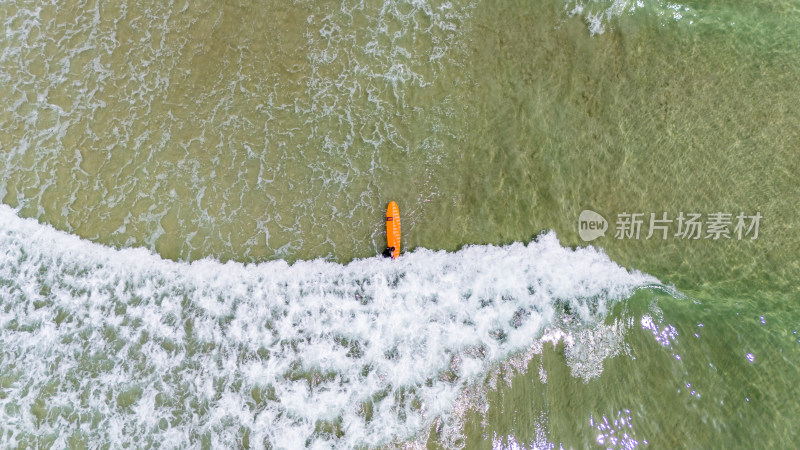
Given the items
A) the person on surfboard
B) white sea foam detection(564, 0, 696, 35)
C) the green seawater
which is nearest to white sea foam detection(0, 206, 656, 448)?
the person on surfboard

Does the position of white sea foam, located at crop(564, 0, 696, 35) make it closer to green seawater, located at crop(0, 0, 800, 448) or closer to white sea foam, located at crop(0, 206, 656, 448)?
green seawater, located at crop(0, 0, 800, 448)

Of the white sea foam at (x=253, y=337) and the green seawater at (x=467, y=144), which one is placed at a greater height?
the green seawater at (x=467, y=144)

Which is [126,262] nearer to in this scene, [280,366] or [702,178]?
[280,366]

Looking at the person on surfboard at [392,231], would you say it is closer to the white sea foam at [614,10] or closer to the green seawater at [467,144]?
the green seawater at [467,144]

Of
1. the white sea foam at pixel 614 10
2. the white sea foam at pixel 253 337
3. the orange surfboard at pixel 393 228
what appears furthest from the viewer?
the white sea foam at pixel 614 10

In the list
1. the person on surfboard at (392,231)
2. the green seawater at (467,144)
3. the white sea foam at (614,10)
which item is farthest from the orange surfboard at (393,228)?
the white sea foam at (614,10)

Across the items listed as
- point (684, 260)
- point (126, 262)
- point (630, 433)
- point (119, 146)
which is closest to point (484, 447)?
point (630, 433)
